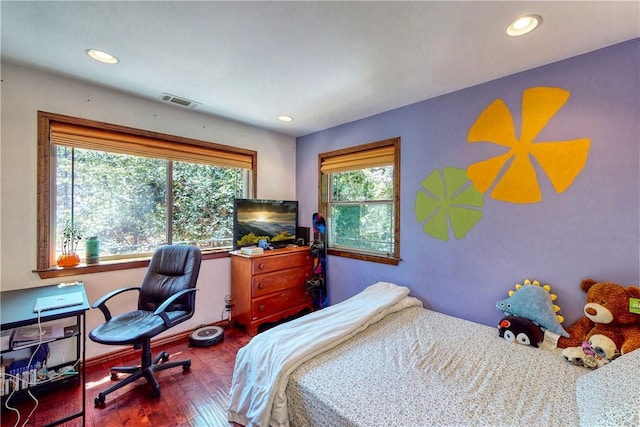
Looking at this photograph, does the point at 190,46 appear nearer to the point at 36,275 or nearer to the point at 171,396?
the point at 36,275

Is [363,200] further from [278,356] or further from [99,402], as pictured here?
[99,402]

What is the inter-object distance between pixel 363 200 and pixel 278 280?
138 centimetres

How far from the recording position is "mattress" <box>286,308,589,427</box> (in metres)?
1.14

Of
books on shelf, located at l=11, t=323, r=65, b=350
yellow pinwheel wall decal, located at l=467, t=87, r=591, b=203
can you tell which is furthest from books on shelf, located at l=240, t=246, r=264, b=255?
yellow pinwheel wall decal, located at l=467, t=87, r=591, b=203

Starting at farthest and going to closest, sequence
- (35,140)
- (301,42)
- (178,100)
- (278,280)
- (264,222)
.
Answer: (264,222) < (278,280) < (178,100) < (35,140) < (301,42)

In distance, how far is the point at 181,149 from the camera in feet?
9.21

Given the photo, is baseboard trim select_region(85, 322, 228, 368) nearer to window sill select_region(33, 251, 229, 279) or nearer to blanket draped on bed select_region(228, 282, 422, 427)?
window sill select_region(33, 251, 229, 279)

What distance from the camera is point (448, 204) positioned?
2.39 meters

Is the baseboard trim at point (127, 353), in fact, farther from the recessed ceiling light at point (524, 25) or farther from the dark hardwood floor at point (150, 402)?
the recessed ceiling light at point (524, 25)

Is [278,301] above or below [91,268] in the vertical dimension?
below

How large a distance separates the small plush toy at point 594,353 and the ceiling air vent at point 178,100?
3541mm

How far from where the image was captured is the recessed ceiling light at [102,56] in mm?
1782

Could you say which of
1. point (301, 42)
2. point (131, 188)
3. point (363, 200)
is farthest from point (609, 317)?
point (131, 188)

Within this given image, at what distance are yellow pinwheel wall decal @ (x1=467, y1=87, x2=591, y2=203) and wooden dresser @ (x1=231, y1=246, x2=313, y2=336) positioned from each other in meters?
2.13
